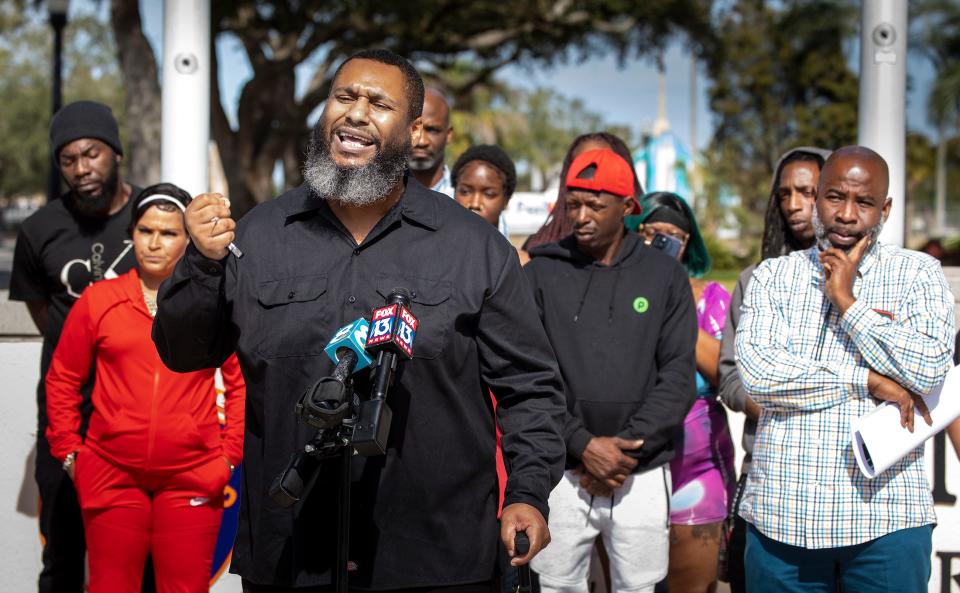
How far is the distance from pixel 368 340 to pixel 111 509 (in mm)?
2303

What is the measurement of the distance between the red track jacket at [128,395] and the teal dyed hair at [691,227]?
222 centimetres

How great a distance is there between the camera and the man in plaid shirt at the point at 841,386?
345cm

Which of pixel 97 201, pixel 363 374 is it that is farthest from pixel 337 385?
pixel 97 201

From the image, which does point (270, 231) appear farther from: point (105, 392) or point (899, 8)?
point (899, 8)

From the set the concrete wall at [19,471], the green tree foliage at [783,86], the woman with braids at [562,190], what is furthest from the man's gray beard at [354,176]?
the green tree foliage at [783,86]

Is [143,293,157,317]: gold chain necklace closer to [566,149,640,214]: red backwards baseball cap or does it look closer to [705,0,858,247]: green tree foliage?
[566,149,640,214]: red backwards baseball cap

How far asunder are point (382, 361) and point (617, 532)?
2191 mm

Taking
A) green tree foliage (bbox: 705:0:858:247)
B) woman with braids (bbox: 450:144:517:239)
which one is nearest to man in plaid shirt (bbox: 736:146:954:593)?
woman with braids (bbox: 450:144:517:239)

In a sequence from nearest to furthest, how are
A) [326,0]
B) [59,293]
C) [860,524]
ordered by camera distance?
[860,524] → [59,293] → [326,0]

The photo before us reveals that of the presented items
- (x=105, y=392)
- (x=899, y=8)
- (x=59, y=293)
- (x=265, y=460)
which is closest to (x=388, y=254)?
(x=265, y=460)

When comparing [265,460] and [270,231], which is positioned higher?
[270,231]

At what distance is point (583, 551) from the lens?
4.41 meters

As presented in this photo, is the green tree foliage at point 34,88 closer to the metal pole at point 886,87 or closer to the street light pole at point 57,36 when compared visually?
the street light pole at point 57,36

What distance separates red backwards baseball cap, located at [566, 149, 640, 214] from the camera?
14.8ft
